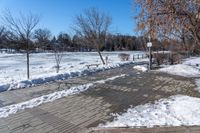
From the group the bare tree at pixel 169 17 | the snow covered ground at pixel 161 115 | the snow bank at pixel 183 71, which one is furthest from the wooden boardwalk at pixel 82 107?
the snow bank at pixel 183 71

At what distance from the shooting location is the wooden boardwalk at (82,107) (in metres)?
4.00

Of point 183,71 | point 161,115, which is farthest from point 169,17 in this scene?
point 183,71

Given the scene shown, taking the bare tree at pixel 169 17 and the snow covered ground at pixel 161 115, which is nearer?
the bare tree at pixel 169 17

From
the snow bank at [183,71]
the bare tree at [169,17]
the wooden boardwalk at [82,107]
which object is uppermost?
the bare tree at [169,17]

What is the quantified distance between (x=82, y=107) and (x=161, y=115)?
2160mm

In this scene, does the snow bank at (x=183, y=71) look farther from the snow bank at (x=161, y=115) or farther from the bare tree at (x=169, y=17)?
the bare tree at (x=169, y=17)

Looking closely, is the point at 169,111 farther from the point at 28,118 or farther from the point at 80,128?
the point at 28,118

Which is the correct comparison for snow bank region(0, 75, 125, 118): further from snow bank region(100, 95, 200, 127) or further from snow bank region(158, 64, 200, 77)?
snow bank region(158, 64, 200, 77)

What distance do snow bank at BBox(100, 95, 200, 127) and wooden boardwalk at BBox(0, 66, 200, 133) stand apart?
9.7 inches

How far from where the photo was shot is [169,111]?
4.70 meters

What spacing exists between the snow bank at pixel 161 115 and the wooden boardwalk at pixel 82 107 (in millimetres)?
247

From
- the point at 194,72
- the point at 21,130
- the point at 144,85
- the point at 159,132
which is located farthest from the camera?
the point at 194,72

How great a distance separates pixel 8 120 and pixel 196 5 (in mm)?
4922

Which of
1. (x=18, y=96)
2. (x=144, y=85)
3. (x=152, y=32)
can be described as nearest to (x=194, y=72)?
(x=144, y=85)
